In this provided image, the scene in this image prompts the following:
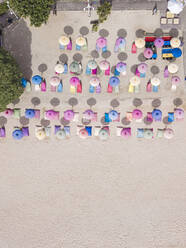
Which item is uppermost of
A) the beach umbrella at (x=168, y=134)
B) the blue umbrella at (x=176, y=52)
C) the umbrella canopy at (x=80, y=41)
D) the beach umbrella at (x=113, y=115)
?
the umbrella canopy at (x=80, y=41)

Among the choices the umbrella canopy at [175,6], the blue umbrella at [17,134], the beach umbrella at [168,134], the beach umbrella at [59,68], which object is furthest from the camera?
the blue umbrella at [17,134]

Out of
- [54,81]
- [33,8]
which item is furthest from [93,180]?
[33,8]

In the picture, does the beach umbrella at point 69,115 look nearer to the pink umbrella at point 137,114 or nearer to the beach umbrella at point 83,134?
the beach umbrella at point 83,134

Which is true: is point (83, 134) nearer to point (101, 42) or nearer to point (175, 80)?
point (101, 42)

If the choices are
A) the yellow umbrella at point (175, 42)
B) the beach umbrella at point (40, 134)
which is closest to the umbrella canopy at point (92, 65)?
the yellow umbrella at point (175, 42)

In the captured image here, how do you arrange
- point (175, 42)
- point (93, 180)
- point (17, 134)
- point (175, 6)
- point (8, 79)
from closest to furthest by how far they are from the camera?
point (8, 79), point (175, 6), point (175, 42), point (17, 134), point (93, 180)

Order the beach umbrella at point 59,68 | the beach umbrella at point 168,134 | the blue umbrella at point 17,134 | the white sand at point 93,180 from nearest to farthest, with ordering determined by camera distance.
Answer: the beach umbrella at point 59,68 → the beach umbrella at point 168,134 → the blue umbrella at point 17,134 → the white sand at point 93,180

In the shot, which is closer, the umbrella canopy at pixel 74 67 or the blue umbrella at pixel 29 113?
the umbrella canopy at pixel 74 67

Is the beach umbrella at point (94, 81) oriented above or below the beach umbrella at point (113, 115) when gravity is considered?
above

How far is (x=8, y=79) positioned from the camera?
10781 millimetres

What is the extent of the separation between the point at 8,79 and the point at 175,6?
8316mm

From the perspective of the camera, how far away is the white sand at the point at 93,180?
1265 cm

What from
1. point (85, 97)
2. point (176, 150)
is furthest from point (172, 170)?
point (85, 97)

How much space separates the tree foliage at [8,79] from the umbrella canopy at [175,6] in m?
7.72
